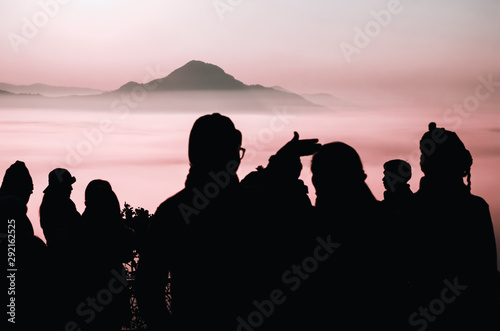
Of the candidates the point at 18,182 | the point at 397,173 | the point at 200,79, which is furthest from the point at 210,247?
the point at 200,79

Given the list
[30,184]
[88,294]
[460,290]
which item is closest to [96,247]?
[88,294]

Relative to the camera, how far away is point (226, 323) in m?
2.86

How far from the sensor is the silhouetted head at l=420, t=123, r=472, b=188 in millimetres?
4012

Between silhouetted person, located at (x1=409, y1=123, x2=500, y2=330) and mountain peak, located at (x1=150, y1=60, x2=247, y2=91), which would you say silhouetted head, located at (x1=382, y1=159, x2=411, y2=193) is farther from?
mountain peak, located at (x1=150, y1=60, x2=247, y2=91)

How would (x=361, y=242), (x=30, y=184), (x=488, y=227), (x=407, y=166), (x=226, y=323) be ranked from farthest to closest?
(x=407, y=166) → (x=30, y=184) → (x=488, y=227) → (x=361, y=242) → (x=226, y=323)

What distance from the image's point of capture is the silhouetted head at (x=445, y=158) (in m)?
4.01

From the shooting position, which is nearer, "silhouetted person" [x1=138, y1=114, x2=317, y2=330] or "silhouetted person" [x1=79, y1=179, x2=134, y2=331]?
"silhouetted person" [x1=138, y1=114, x2=317, y2=330]

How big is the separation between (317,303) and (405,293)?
0.59 metres

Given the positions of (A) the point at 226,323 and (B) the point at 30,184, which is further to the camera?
(B) the point at 30,184

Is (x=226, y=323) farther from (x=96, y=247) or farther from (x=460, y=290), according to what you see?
(x=96, y=247)

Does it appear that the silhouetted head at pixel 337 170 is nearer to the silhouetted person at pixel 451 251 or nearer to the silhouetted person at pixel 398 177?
the silhouetted person at pixel 451 251

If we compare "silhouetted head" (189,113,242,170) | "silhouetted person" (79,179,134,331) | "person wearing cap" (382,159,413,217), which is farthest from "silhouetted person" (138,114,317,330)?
"person wearing cap" (382,159,413,217)

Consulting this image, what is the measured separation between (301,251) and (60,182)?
4.39m

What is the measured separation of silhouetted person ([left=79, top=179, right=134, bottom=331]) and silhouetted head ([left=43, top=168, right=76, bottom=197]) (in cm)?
185
